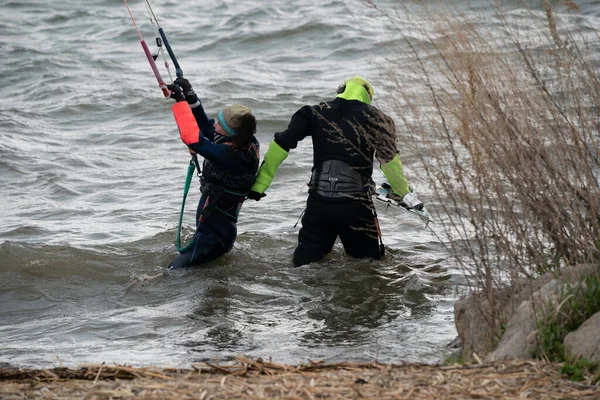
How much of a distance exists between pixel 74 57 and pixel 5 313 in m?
12.6

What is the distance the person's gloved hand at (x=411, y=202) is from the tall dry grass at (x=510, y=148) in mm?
1534

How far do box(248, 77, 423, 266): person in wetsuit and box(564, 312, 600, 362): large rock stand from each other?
2699mm

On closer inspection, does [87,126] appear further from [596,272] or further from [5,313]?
[596,272]

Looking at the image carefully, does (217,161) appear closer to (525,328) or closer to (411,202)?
(411,202)

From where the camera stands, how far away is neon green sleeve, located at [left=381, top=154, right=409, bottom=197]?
7.05 m

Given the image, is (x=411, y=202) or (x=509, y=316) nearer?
(x=509, y=316)

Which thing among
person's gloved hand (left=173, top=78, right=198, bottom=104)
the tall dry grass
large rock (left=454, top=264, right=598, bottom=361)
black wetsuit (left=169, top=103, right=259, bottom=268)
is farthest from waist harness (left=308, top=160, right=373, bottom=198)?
large rock (left=454, top=264, right=598, bottom=361)

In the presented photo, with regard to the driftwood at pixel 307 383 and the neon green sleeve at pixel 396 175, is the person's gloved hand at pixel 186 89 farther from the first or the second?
the driftwood at pixel 307 383

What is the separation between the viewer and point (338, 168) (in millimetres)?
7340

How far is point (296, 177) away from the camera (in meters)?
12.1

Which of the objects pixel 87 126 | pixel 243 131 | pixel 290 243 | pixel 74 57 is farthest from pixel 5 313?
pixel 74 57

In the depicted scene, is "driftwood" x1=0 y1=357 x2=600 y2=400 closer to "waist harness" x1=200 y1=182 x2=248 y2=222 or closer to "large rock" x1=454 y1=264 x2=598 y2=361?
"large rock" x1=454 y1=264 x2=598 y2=361

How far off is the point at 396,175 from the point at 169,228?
3737 millimetres

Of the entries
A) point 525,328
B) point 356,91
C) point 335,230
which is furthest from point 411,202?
point 525,328
